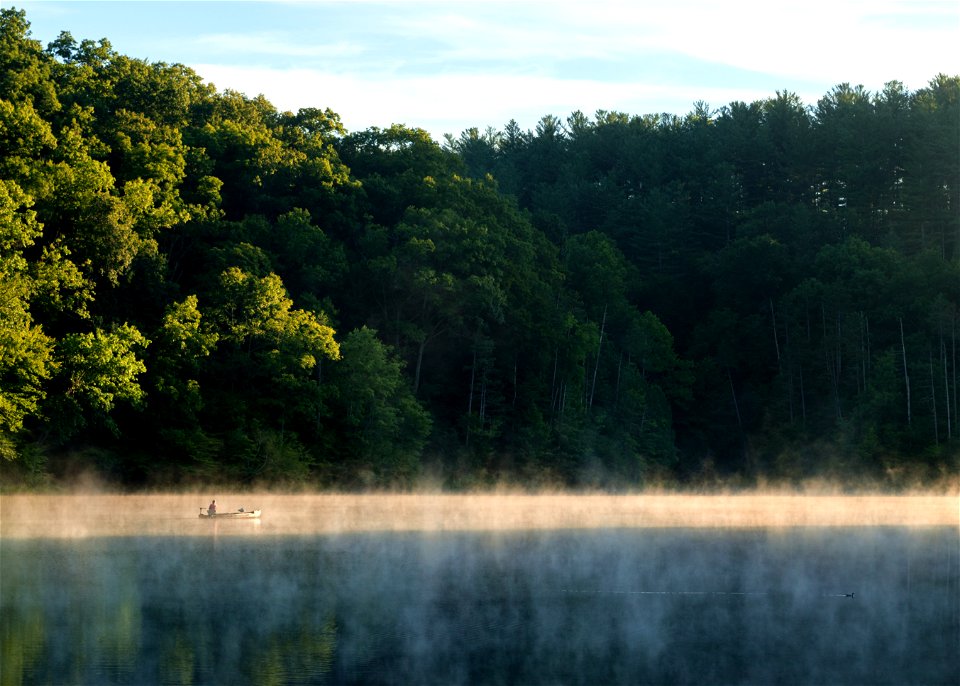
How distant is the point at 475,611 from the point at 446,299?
51.4 m

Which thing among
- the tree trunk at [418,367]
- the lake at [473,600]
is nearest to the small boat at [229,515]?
the lake at [473,600]

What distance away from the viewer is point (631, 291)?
109 metres

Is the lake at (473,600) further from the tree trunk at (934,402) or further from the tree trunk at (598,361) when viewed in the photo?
the tree trunk at (598,361)

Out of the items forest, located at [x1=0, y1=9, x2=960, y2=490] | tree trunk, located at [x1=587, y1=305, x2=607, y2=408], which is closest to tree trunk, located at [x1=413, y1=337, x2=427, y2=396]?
forest, located at [x1=0, y1=9, x2=960, y2=490]

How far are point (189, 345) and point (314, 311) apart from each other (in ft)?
32.6

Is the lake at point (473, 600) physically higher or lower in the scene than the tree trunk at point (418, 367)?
lower

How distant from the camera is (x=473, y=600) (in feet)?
108

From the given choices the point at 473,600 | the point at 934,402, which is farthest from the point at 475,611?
the point at 934,402

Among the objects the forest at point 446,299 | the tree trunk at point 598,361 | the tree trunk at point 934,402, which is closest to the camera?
the forest at point 446,299

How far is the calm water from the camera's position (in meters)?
24.8

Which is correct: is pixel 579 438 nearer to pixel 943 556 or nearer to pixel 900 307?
pixel 900 307

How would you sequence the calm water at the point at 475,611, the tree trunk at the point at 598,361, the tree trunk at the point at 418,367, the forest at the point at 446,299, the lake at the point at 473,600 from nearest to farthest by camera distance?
1. the calm water at the point at 475,611
2. the lake at the point at 473,600
3. the forest at the point at 446,299
4. the tree trunk at the point at 418,367
5. the tree trunk at the point at 598,361

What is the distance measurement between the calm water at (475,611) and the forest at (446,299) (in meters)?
22.9

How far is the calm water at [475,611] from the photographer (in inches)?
976
